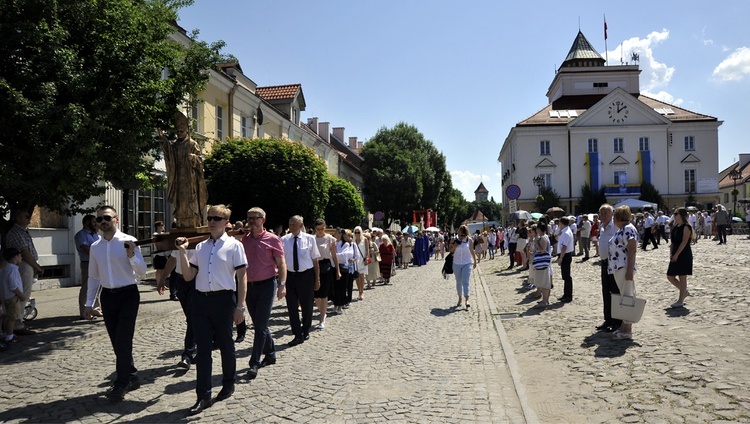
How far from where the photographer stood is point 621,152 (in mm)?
60344

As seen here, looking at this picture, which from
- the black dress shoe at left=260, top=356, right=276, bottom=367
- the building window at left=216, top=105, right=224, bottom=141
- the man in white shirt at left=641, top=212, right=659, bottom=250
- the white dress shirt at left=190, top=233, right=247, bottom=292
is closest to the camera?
the white dress shirt at left=190, top=233, right=247, bottom=292

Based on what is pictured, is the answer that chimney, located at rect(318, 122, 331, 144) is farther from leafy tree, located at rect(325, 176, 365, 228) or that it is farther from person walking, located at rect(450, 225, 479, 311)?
person walking, located at rect(450, 225, 479, 311)

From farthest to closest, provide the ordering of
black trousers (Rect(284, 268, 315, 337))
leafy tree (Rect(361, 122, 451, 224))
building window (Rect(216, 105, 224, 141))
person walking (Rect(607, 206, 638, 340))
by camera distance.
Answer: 1. leafy tree (Rect(361, 122, 451, 224))
2. building window (Rect(216, 105, 224, 141))
3. black trousers (Rect(284, 268, 315, 337))
4. person walking (Rect(607, 206, 638, 340))

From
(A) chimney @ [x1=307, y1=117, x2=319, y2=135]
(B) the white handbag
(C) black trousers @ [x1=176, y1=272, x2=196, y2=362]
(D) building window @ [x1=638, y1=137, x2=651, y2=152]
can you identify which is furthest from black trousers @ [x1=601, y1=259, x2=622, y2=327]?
(D) building window @ [x1=638, y1=137, x2=651, y2=152]

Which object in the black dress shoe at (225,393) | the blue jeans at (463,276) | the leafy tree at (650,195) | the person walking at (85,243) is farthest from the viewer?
the leafy tree at (650,195)

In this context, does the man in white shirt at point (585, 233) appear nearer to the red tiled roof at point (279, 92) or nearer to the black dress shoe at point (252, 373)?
the black dress shoe at point (252, 373)

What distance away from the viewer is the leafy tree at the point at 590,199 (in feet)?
192

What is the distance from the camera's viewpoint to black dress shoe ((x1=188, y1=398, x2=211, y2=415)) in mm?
5359

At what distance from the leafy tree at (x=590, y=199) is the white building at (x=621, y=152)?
2.29ft

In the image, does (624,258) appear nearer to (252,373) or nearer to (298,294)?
(298,294)

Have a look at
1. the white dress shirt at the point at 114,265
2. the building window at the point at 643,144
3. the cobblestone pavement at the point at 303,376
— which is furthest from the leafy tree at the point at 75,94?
the building window at the point at 643,144

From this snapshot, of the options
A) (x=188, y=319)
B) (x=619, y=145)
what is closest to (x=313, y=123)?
(x=619, y=145)

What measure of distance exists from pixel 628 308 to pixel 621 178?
2233 inches

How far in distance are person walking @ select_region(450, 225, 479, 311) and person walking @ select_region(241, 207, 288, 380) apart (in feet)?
19.7
